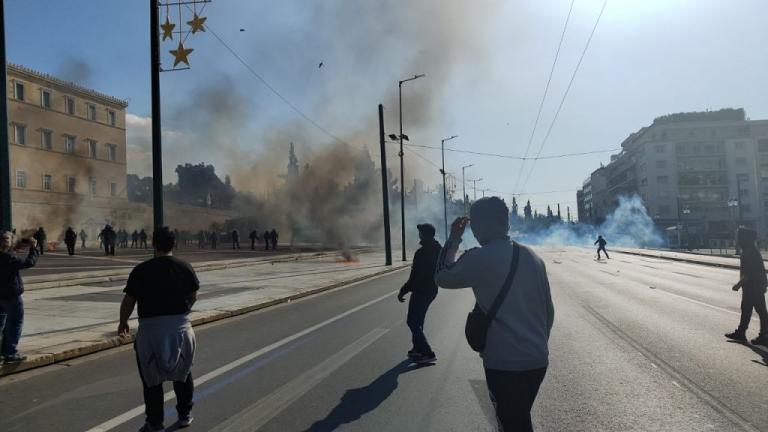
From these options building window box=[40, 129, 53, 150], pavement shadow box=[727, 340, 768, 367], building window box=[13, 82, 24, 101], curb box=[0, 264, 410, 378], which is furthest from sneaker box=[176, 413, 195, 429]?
building window box=[40, 129, 53, 150]

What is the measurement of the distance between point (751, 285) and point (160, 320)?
7.24m

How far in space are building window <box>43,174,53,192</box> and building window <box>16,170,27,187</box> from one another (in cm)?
197

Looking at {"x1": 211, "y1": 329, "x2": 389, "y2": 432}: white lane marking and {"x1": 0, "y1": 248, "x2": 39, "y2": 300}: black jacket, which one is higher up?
{"x1": 0, "y1": 248, "x2": 39, "y2": 300}: black jacket

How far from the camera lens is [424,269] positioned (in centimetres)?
646

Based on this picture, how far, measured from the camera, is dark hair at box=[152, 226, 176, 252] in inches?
155

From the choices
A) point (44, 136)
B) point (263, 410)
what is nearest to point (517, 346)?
point (263, 410)

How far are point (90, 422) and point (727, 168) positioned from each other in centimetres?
9774

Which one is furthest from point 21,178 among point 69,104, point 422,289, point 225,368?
point 422,289

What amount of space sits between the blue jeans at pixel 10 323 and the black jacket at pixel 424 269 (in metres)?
4.32

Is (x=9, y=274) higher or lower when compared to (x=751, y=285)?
higher

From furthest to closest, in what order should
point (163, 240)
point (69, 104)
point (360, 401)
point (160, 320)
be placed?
1. point (69, 104)
2. point (360, 401)
3. point (163, 240)
4. point (160, 320)

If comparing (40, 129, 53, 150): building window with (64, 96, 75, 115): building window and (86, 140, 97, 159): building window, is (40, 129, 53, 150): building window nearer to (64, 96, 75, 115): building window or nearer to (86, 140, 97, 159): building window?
(64, 96, 75, 115): building window

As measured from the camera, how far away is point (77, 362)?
6.68 m

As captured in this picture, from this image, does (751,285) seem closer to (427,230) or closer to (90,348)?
(427,230)
